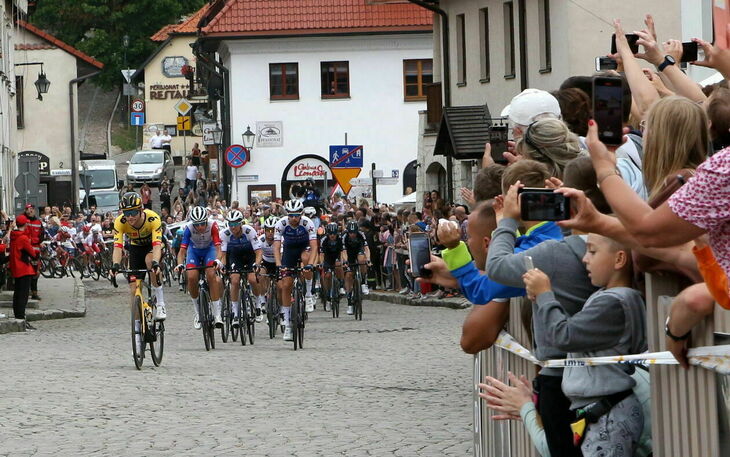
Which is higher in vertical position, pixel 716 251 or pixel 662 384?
pixel 716 251

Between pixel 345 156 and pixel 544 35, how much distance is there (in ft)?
19.5

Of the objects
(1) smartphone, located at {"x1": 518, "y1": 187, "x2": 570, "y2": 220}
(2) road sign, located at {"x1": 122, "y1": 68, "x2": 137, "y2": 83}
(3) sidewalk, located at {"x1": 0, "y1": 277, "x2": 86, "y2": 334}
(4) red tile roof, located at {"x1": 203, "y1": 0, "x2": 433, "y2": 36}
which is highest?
(2) road sign, located at {"x1": 122, "y1": 68, "x2": 137, "y2": 83}

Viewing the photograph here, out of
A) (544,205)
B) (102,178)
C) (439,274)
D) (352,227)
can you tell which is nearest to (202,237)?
(352,227)

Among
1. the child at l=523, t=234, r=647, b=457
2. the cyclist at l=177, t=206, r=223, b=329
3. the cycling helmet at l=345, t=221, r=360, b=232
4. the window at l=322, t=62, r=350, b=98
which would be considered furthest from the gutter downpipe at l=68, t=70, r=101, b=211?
the child at l=523, t=234, r=647, b=457

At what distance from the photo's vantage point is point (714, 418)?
4.85 m

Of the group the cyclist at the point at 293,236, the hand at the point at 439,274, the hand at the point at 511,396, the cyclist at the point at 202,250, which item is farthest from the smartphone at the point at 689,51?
the cyclist at the point at 293,236

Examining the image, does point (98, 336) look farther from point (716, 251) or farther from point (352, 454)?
point (716, 251)

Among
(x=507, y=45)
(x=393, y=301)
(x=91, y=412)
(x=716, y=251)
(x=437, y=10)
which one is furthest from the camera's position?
(x=437, y=10)

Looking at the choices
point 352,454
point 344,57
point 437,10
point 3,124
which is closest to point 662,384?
point 352,454

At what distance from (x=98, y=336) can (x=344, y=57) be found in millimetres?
39085

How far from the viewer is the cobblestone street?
11570 millimetres

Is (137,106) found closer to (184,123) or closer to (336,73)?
(184,123)

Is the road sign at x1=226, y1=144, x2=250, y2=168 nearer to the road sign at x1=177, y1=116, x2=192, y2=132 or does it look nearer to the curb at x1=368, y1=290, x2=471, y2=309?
the curb at x1=368, y1=290, x2=471, y2=309

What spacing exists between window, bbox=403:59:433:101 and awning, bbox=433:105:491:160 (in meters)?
25.0
